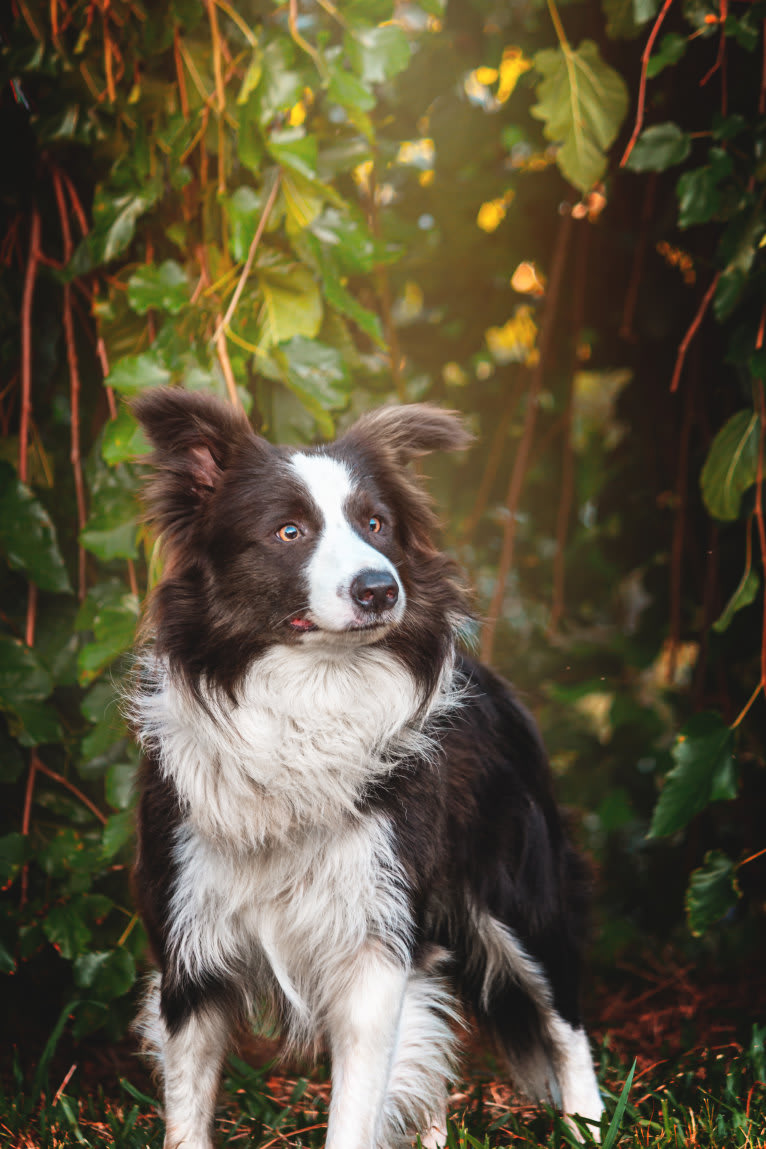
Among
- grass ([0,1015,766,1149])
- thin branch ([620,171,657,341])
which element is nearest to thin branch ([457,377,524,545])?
thin branch ([620,171,657,341])

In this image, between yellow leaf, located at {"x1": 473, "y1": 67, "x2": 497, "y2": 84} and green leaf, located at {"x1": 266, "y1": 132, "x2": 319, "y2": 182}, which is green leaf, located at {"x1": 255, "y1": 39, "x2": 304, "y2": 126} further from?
yellow leaf, located at {"x1": 473, "y1": 67, "x2": 497, "y2": 84}

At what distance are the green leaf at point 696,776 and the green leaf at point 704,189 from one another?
4.00 feet

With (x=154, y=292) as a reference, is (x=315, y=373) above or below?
below

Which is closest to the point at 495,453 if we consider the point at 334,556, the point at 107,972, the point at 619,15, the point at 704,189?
the point at 619,15

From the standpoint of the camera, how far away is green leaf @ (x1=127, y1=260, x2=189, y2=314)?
2826 mm

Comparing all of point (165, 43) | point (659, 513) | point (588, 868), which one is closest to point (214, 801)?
point (588, 868)

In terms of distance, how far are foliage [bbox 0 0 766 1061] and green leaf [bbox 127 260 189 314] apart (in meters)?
0.01

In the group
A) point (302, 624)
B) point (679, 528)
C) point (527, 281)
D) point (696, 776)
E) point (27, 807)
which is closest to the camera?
point (302, 624)

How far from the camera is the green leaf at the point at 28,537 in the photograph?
2971 mm

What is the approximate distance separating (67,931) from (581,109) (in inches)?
98.1

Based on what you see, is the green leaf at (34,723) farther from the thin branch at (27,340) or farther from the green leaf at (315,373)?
the green leaf at (315,373)

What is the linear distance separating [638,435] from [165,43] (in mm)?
2403

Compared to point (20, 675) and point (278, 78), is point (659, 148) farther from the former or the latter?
point (20, 675)

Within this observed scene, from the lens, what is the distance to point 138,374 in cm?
275
